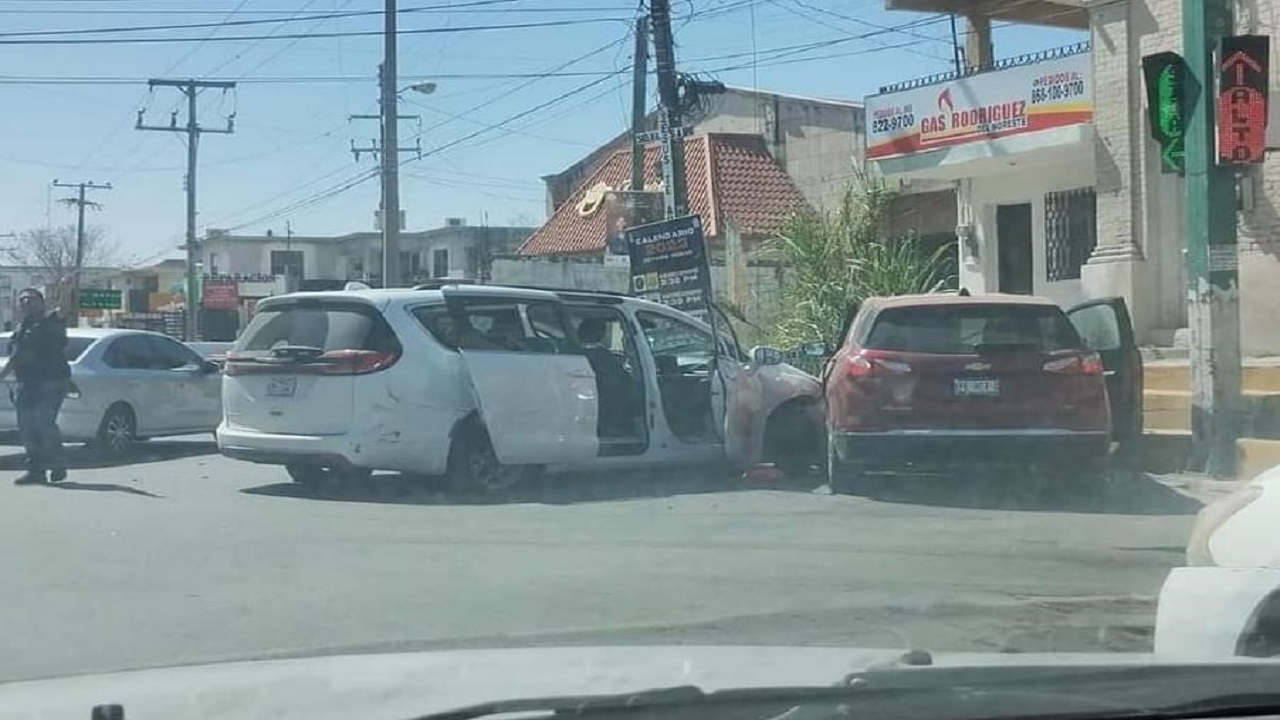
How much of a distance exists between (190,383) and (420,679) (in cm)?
1413

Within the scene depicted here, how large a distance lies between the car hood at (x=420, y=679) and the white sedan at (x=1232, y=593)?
3.43 ft

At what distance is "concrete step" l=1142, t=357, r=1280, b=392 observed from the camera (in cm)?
1490

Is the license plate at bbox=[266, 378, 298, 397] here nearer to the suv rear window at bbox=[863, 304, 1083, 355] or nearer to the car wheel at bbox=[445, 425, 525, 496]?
the car wheel at bbox=[445, 425, 525, 496]

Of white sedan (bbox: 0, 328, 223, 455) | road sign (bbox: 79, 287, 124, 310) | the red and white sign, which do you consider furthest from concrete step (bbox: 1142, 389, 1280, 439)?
road sign (bbox: 79, 287, 124, 310)

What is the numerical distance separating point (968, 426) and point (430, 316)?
4.03 m

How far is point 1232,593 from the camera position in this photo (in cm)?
501

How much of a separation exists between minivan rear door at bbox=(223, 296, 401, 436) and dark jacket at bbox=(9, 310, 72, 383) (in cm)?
221

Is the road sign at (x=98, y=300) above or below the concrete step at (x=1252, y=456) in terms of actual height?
above

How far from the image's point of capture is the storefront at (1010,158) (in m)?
19.5

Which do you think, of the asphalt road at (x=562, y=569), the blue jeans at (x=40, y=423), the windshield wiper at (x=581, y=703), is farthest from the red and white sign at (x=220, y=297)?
the windshield wiper at (x=581, y=703)

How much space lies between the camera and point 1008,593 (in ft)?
25.1

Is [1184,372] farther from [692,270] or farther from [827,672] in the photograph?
[827,672]

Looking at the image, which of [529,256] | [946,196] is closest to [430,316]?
[946,196]

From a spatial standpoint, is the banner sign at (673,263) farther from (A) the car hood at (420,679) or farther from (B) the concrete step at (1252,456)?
(A) the car hood at (420,679)
